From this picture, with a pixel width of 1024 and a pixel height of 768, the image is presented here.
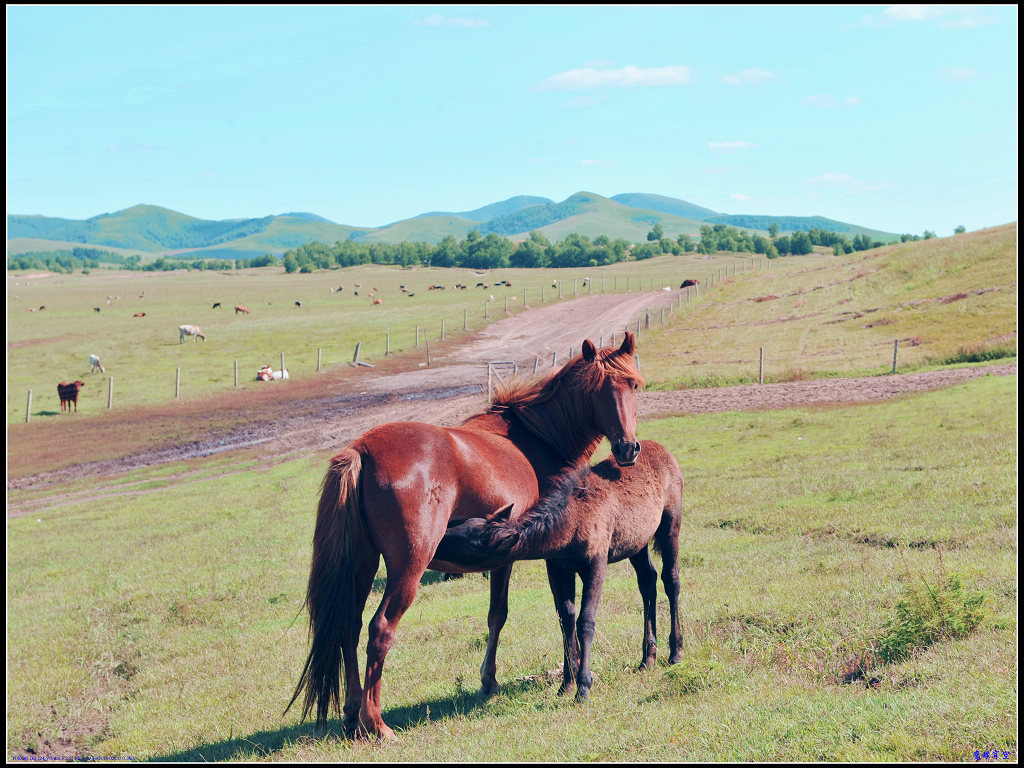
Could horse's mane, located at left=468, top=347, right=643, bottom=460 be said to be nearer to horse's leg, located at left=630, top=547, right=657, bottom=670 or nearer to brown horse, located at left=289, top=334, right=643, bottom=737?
brown horse, located at left=289, top=334, right=643, bottom=737

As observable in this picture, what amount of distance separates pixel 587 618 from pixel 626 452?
1498 millimetres

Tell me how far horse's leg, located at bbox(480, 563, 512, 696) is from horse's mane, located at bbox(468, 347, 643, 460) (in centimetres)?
133

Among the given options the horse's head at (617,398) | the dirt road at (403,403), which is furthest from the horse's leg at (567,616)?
the dirt road at (403,403)

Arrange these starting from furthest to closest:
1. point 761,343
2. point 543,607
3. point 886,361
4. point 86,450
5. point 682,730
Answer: point 761,343
point 886,361
point 86,450
point 543,607
point 682,730

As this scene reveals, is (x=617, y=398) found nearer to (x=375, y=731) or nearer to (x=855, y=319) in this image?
(x=375, y=731)

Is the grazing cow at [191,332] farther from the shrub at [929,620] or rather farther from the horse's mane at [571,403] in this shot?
the shrub at [929,620]

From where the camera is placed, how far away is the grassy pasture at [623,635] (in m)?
5.50

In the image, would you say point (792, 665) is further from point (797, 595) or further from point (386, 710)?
point (386, 710)

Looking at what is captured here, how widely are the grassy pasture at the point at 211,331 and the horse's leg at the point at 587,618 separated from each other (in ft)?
114

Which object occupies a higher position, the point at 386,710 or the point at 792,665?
the point at 792,665

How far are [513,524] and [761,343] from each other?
42.8 metres

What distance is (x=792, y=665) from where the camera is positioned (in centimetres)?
703

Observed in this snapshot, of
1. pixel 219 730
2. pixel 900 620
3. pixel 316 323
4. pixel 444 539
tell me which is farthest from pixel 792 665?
pixel 316 323

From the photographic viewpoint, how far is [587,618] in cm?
683
